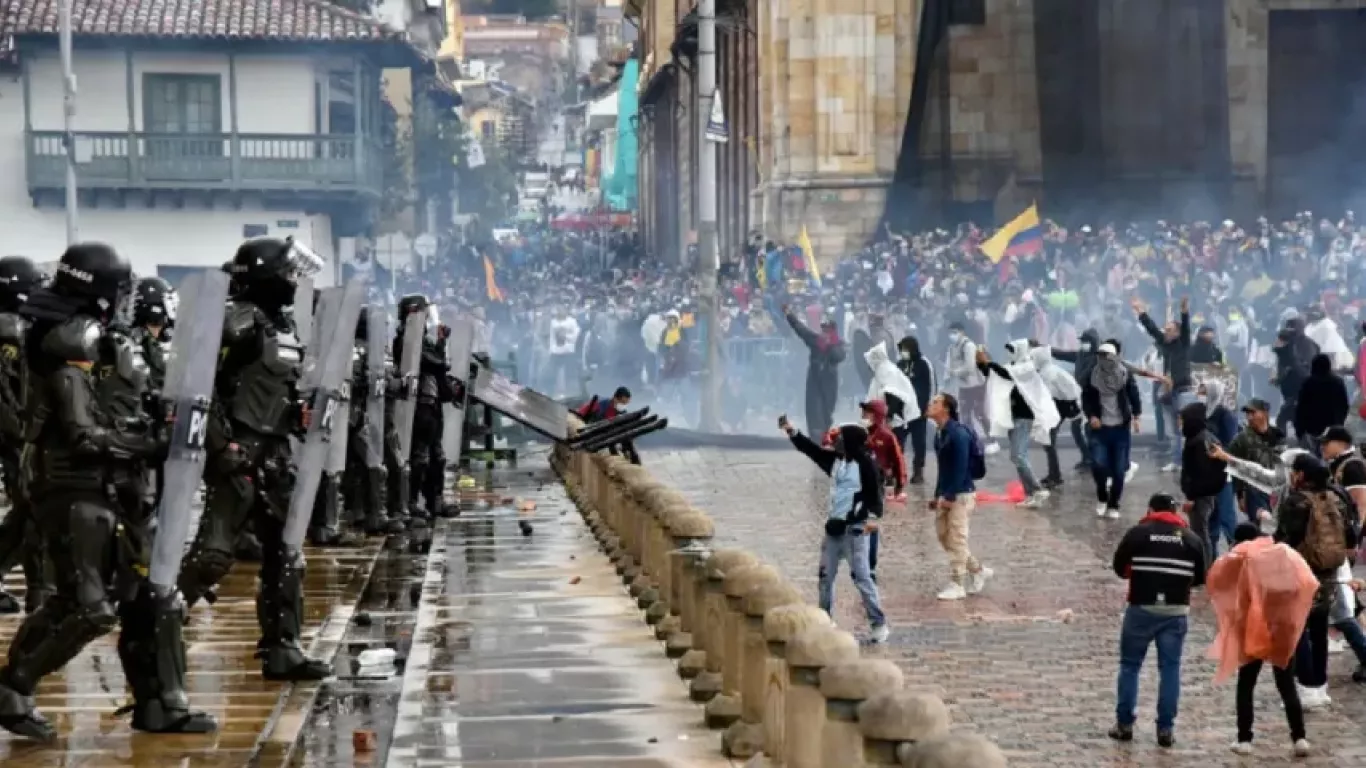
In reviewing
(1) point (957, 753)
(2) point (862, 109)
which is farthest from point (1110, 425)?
(2) point (862, 109)

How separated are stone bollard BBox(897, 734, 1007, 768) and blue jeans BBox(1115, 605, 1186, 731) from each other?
5245mm

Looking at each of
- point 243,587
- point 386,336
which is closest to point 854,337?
point 386,336

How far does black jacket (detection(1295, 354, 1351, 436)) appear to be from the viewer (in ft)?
74.9

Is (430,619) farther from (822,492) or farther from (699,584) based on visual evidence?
(822,492)

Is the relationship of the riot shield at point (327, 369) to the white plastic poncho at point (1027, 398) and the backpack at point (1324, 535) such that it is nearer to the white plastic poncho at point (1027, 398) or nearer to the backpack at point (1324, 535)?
the backpack at point (1324, 535)

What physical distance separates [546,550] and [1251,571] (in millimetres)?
8638

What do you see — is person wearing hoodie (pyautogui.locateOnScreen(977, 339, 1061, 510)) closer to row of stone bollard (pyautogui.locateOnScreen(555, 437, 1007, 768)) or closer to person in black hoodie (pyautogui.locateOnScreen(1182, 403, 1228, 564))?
person in black hoodie (pyautogui.locateOnScreen(1182, 403, 1228, 564))

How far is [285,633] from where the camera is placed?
13.0 m

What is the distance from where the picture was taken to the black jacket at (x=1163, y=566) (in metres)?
12.8

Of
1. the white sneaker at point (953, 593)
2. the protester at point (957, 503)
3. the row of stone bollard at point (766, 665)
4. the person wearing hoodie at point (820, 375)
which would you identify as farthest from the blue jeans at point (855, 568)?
the person wearing hoodie at point (820, 375)

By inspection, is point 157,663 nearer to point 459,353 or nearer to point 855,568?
point 855,568

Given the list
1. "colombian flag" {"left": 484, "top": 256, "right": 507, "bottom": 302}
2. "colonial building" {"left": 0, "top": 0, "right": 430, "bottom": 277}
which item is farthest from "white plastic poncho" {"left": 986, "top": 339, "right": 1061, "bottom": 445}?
"colonial building" {"left": 0, "top": 0, "right": 430, "bottom": 277}

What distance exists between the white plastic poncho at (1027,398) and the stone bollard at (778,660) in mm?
14294

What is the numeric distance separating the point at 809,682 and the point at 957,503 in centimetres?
871
